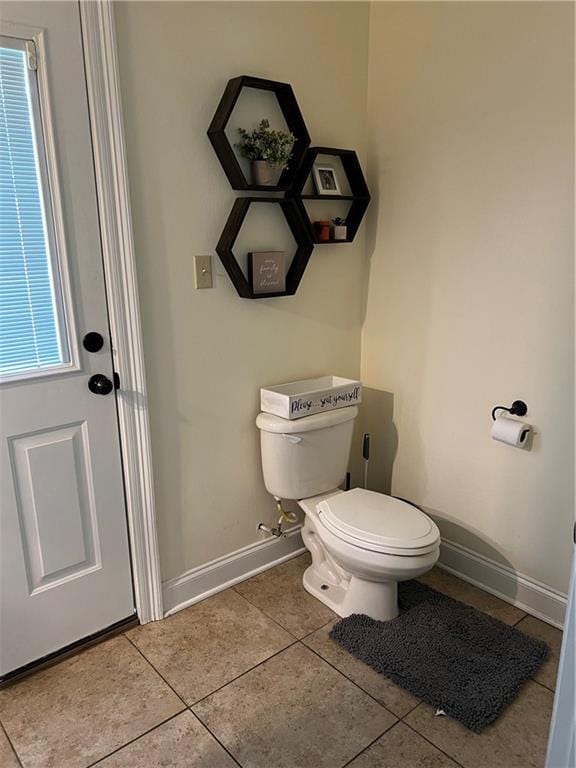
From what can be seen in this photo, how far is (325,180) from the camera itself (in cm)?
224

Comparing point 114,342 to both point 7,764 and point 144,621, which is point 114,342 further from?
point 7,764

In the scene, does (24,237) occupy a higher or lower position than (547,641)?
higher

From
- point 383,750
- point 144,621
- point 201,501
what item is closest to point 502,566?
point 383,750

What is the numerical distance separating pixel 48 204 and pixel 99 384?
1.86 ft

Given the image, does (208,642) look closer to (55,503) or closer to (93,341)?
(55,503)

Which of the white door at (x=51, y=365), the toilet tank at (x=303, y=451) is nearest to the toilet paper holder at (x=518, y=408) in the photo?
the toilet tank at (x=303, y=451)

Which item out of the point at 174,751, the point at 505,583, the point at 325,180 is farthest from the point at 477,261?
the point at 174,751

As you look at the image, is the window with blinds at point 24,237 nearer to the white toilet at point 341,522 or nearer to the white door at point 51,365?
the white door at point 51,365

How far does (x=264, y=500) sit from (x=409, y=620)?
0.75 metres

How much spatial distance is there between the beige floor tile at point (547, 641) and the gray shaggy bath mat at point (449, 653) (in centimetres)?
2

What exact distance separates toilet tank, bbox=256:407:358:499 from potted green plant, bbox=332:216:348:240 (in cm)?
73

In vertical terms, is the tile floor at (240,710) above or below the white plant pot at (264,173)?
below

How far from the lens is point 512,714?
66.0 inches

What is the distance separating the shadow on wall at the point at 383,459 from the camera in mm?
2301
